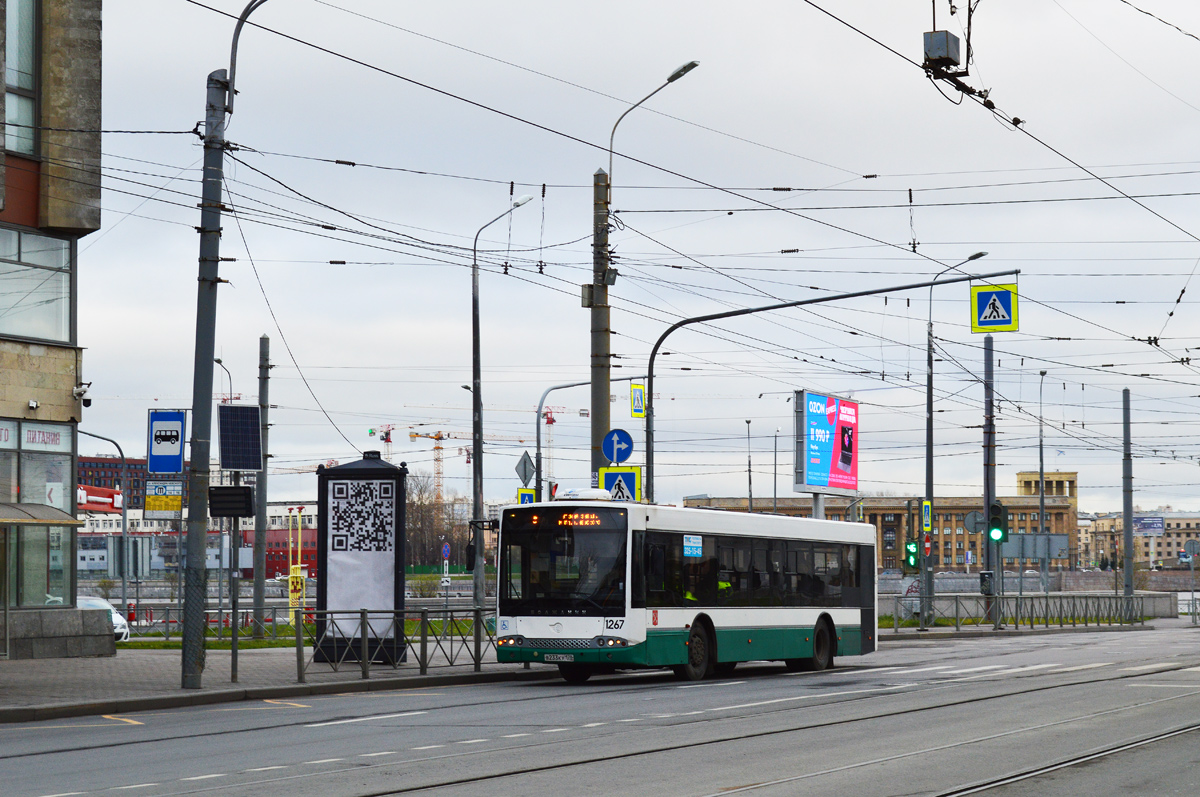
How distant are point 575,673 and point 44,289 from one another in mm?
12498

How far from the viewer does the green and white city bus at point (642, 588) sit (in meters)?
21.8

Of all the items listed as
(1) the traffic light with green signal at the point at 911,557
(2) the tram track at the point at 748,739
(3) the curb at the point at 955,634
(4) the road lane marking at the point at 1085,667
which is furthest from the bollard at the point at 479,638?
(1) the traffic light with green signal at the point at 911,557

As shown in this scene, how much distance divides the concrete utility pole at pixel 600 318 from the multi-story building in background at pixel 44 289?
968 cm

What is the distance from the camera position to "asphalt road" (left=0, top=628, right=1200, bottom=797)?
35.2ft

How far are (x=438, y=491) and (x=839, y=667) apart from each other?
5205 inches

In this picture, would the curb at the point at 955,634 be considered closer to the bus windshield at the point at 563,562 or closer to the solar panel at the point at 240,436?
the solar panel at the point at 240,436

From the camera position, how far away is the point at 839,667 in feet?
89.7

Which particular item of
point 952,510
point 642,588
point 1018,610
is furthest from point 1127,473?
point 952,510

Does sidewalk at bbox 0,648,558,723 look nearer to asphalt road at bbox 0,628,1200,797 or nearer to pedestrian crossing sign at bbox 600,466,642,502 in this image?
asphalt road at bbox 0,628,1200,797

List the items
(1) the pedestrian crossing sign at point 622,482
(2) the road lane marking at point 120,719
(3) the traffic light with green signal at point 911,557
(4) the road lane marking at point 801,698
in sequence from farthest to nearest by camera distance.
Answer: (3) the traffic light with green signal at point 911,557 → (1) the pedestrian crossing sign at point 622,482 → (4) the road lane marking at point 801,698 → (2) the road lane marking at point 120,719

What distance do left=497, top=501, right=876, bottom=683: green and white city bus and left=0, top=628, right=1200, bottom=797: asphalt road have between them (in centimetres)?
76

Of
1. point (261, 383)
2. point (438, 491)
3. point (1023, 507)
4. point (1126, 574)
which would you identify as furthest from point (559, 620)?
point (438, 491)

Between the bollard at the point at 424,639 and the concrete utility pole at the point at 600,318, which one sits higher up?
the concrete utility pole at the point at 600,318

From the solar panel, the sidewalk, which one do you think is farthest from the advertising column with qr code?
the solar panel
